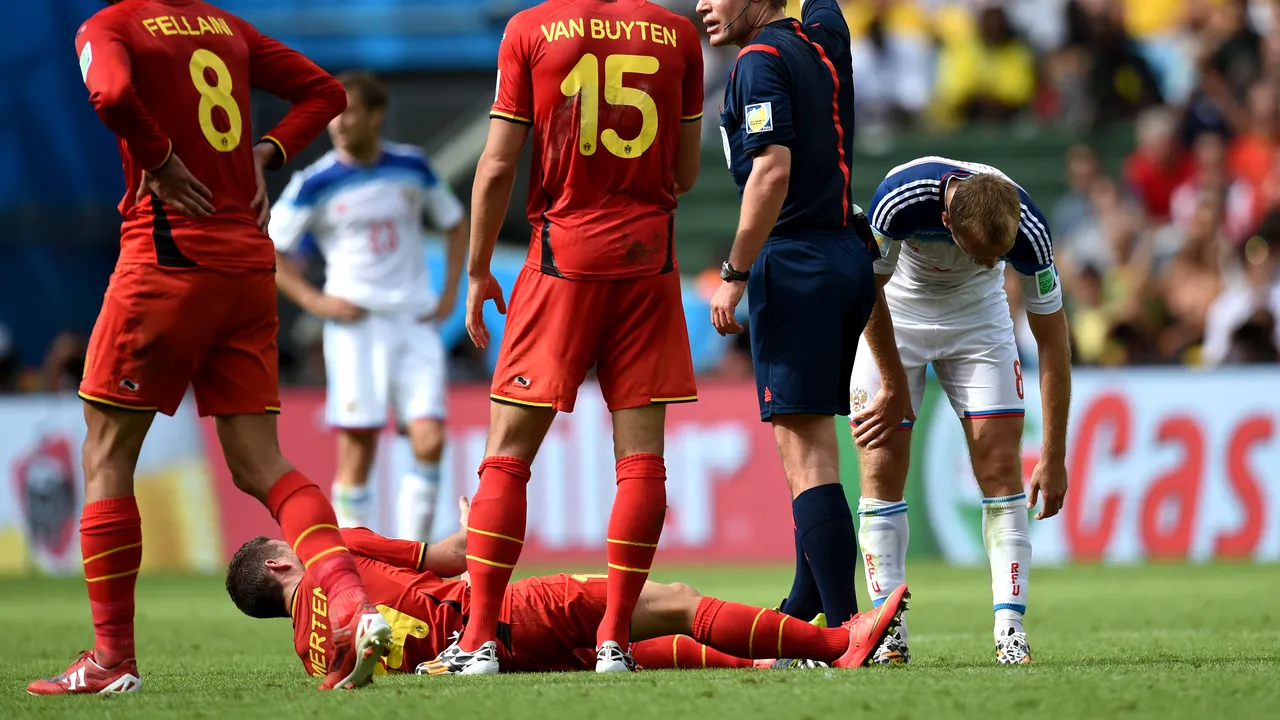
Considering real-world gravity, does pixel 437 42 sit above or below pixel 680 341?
above

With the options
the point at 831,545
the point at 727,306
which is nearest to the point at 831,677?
the point at 831,545

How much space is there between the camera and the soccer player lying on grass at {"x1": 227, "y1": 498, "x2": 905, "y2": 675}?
551cm

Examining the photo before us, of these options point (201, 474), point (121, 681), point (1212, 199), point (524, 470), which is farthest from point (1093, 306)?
point (121, 681)

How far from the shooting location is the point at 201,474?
41.5ft

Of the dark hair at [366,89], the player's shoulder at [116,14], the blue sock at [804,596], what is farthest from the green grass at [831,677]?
the dark hair at [366,89]

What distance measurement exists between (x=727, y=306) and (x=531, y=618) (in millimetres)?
1251

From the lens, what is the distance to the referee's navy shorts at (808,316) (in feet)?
19.0

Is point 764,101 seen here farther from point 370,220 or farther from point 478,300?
point 370,220

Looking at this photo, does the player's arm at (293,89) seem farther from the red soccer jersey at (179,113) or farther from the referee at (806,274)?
the referee at (806,274)

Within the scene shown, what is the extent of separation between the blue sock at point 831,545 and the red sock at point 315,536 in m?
1.57

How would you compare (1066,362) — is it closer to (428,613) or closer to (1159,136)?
(428,613)

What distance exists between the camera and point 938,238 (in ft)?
19.8

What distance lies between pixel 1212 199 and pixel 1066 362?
9.39 meters

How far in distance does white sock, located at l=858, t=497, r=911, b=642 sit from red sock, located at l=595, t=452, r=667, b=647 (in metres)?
0.94
